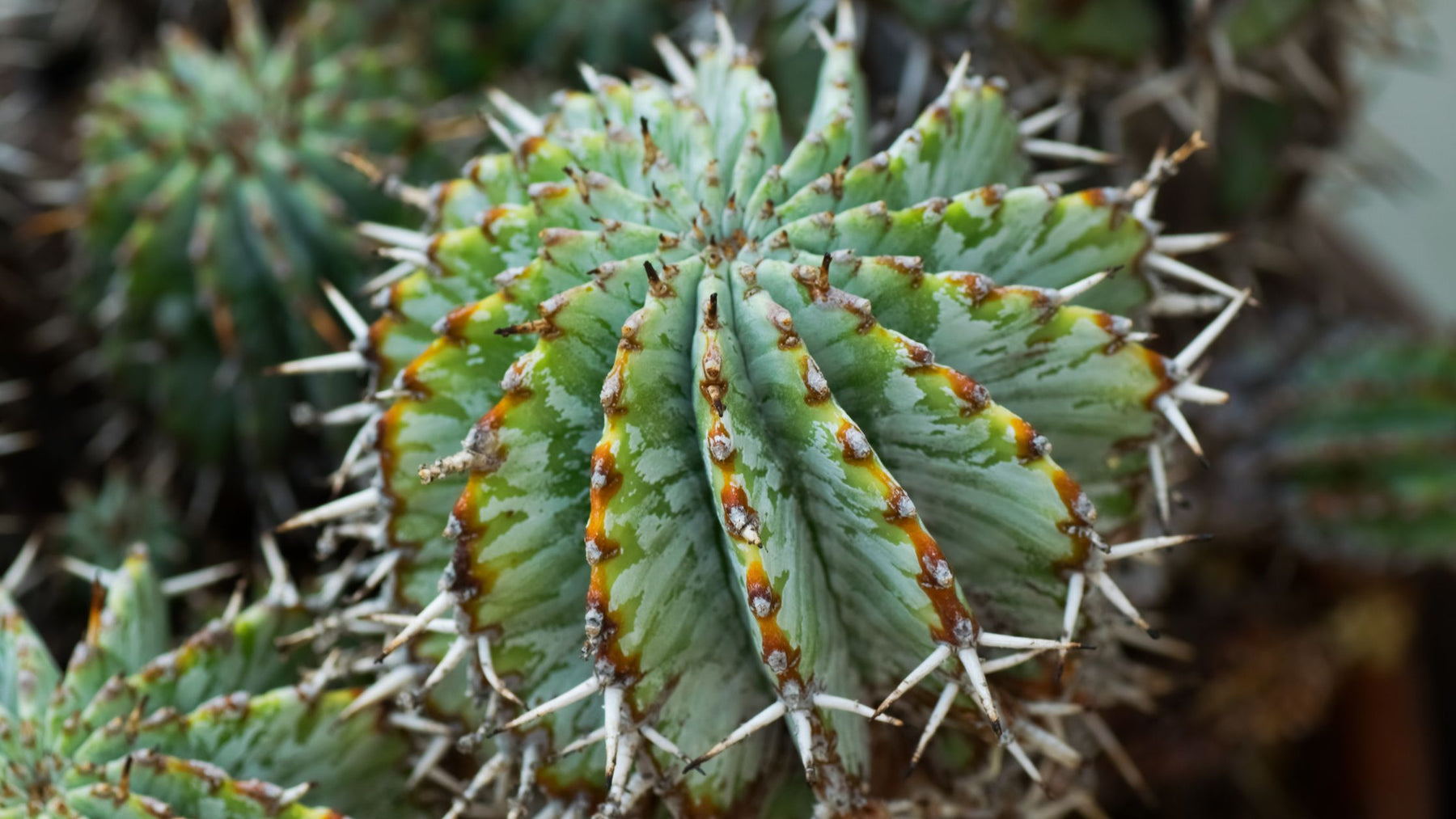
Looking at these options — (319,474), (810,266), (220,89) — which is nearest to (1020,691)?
(810,266)

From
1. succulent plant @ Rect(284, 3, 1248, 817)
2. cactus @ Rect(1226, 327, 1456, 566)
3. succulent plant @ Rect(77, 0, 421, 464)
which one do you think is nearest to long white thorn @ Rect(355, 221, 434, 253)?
succulent plant @ Rect(284, 3, 1248, 817)

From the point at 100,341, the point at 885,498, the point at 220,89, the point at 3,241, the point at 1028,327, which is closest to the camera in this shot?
the point at 885,498

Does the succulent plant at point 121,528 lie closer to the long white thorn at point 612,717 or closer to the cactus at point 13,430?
the cactus at point 13,430

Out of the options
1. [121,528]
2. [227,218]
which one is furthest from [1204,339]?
[121,528]

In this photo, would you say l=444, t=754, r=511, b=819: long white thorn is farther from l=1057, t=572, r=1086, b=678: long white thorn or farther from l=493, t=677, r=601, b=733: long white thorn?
l=1057, t=572, r=1086, b=678: long white thorn

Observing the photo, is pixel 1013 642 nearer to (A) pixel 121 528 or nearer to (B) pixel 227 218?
(B) pixel 227 218

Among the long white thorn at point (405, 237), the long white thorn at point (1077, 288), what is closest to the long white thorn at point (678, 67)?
the long white thorn at point (405, 237)

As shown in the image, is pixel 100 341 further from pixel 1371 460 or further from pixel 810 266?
pixel 1371 460
